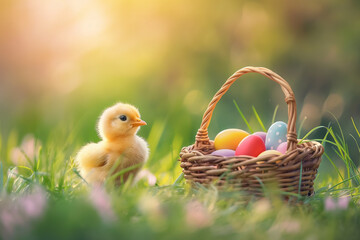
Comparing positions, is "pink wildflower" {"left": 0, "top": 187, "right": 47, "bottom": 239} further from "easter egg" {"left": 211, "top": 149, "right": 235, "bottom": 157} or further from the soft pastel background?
the soft pastel background

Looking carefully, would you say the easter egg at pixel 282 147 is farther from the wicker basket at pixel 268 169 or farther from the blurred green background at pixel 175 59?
the blurred green background at pixel 175 59

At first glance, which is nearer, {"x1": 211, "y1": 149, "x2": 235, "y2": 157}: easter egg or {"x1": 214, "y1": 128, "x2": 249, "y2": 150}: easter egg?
{"x1": 211, "y1": 149, "x2": 235, "y2": 157}: easter egg

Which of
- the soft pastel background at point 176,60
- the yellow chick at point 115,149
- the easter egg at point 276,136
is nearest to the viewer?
the yellow chick at point 115,149

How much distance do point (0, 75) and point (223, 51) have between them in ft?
7.81

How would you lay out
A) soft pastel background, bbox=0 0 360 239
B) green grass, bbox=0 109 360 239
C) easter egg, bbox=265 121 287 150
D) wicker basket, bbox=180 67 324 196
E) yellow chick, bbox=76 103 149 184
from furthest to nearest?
soft pastel background, bbox=0 0 360 239 < easter egg, bbox=265 121 287 150 < yellow chick, bbox=76 103 149 184 < wicker basket, bbox=180 67 324 196 < green grass, bbox=0 109 360 239

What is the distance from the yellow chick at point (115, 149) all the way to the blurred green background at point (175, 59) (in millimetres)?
1778

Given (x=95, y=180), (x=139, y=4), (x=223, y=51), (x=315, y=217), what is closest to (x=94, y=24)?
(x=139, y=4)

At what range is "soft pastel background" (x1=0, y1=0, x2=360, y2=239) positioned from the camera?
164 inches

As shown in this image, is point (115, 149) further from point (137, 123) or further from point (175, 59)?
point (175, 59)

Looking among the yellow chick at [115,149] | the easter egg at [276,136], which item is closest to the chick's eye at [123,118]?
the yellow chick at [115,149]

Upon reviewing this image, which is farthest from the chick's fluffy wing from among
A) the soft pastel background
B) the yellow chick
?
the soft pastel background

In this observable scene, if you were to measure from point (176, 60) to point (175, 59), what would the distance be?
0.02 meters

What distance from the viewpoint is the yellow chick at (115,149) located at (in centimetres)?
217

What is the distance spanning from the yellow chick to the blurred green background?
178cm
